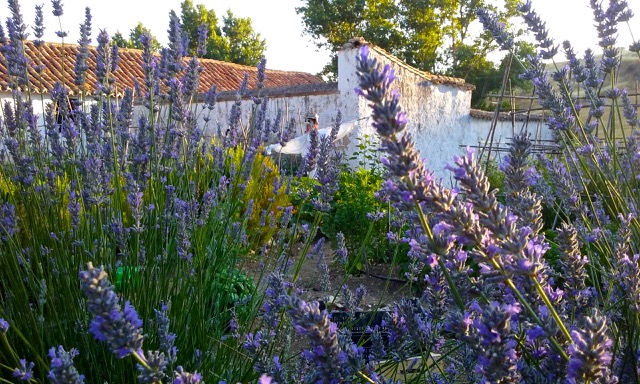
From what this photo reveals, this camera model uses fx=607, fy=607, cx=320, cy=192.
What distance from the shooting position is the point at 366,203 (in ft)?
19.9

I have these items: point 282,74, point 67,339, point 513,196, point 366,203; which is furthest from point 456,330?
point 282,74

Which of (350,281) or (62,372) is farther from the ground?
(62,372)

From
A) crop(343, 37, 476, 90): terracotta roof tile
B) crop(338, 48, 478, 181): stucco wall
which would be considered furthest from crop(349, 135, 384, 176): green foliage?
crop(343, 37, 476, 90): terracotta roof tile

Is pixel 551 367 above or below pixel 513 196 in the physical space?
below

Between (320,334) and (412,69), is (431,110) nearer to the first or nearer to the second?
(412,69)

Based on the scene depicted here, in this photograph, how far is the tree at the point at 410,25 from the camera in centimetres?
2633

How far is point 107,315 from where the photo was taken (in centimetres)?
83

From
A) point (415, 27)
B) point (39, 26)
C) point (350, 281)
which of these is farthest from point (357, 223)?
point (415, 27)

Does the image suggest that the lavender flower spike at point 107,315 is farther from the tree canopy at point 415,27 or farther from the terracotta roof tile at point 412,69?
the tree canopy at point 415,27

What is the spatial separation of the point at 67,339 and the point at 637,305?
5.69 ft

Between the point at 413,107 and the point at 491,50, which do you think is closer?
the point at 413,107

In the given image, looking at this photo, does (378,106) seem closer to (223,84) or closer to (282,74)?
(223,84)

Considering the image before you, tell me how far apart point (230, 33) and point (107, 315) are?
1308 inches

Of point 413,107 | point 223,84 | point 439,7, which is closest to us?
point 413,107
